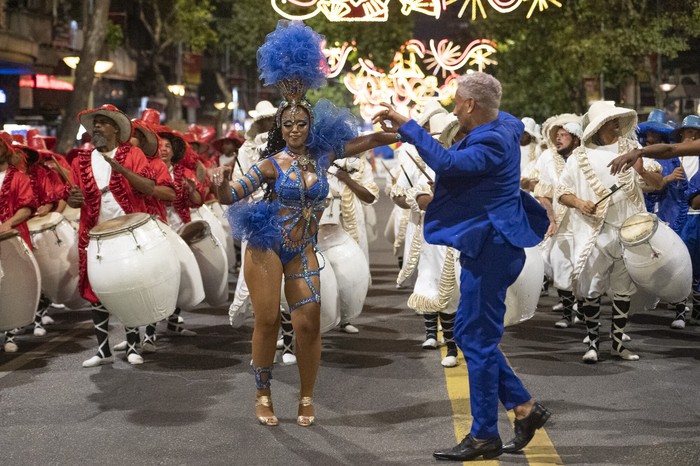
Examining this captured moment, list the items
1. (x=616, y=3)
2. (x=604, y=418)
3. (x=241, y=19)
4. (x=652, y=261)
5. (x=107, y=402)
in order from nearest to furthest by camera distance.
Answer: (x=604, y=418), (x=107, y=402), (x=652, y=261), (x=616, y=3), (x=241, y=19)

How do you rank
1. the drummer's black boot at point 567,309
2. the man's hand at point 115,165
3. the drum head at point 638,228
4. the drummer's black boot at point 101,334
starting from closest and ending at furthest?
the man's hand at point 115,165 < the drum head at point 638,228 < the drummer's black boot at point 101,334 < the drummer's black boot at point 567,309

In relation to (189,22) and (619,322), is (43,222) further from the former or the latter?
(189,22)

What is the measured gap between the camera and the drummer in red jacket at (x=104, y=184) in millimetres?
9844

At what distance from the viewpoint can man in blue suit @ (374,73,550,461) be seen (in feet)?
22.2

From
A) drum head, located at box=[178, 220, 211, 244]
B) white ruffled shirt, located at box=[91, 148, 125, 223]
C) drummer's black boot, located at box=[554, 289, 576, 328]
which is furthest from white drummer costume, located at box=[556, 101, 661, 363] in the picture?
white ruffled shirt, located at box=[91, 148, 125, 223]

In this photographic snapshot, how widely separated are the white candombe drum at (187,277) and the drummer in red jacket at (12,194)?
147 cm

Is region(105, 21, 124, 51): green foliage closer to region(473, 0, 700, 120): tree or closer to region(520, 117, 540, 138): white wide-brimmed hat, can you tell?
region(473, 0, 700, 120): tree

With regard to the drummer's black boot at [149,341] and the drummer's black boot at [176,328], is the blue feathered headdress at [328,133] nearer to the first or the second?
the drummer's black boot at [149,341]

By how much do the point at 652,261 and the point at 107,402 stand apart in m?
4.43

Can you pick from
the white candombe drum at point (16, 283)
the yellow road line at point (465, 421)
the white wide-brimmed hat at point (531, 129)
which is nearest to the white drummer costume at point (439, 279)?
the yellow road line at point (465, 421)

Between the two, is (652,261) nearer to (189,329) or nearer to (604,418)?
(604,418)

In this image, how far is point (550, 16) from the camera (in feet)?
108

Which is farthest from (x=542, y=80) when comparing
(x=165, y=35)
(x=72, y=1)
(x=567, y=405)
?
(x=567, y=405)

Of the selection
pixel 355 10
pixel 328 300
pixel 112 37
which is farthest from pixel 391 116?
pixel 112 37
